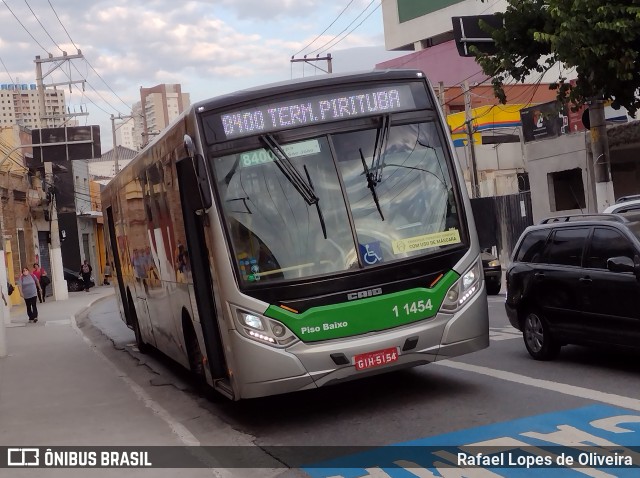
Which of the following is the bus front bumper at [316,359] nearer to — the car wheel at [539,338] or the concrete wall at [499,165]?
the car wheel at [539,338]

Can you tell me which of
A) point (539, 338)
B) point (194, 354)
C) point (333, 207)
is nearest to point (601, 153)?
point (539, 338)

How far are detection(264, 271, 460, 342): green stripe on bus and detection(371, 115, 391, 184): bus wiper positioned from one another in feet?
3.73

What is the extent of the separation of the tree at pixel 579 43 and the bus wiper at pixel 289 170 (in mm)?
5722

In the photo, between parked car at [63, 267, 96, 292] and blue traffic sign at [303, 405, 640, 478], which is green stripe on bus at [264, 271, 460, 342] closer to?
blue traffic sign at [303, 405, 640, 478]

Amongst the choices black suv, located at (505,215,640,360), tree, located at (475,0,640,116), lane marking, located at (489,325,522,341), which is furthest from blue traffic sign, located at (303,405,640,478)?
tree, located at (475,0,640,116)

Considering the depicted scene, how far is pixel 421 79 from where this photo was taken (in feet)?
30.5

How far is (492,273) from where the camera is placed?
2194 cm

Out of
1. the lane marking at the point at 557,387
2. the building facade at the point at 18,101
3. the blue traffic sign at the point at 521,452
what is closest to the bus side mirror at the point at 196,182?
the blue traffic sign at the point at 521,452

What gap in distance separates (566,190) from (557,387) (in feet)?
71.0

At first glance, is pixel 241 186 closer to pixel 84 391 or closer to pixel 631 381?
pixel 631 381

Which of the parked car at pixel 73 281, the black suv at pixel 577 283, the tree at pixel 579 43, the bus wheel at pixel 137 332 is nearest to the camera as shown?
the black suv at pixel 577 283

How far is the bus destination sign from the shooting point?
8.68 metres

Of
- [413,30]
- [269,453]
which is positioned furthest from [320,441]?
[413,30]

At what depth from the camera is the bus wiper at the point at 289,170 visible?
8484 millimetres
